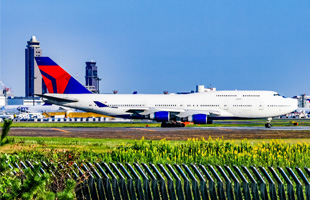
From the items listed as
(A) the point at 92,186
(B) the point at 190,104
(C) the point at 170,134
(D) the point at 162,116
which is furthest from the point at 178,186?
(B) the point at 190,104

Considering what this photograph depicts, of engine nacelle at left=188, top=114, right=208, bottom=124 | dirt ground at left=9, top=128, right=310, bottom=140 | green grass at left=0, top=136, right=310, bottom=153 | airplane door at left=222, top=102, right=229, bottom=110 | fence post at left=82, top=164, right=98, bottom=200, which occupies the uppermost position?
airplane door at left=222, top=102, right=229, bottom=110

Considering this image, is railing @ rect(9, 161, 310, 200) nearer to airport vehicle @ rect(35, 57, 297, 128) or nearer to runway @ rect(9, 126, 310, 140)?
runway @ rect(9, 126, 310, 140)

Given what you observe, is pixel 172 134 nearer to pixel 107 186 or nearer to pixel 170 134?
pixel 170 134

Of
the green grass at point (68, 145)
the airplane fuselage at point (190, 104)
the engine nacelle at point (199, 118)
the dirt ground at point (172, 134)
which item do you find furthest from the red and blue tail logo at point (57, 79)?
the green grass at point (68, 145)

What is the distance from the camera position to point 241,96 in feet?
232

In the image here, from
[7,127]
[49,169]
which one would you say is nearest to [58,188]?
[49,169]

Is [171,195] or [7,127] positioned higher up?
[7,127]

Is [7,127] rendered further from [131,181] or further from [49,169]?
[49,169]

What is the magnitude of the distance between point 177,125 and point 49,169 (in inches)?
2185

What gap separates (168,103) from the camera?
72.2m

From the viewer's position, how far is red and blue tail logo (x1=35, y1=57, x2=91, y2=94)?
72.0 meters

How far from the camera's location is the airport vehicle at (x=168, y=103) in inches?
2766

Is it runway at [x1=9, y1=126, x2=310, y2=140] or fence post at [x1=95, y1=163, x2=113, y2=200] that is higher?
fence post at [x1=95, y1=163, x2=113, y2=200]

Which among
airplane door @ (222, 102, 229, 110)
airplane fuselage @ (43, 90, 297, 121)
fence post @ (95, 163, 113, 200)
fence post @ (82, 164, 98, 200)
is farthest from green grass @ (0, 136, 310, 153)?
airplane door @ (222, 102, 229, 110)
